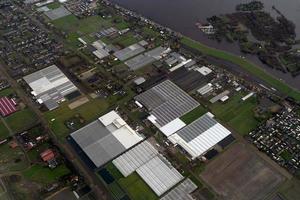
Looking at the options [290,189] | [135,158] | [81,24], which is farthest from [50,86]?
[290,189]

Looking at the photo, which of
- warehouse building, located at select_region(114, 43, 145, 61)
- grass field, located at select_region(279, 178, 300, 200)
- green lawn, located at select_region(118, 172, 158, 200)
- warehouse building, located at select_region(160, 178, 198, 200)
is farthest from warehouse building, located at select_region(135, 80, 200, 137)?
grass field, located at select_region(279, 178, 300, 200)

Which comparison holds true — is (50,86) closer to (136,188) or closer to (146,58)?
(146,58)

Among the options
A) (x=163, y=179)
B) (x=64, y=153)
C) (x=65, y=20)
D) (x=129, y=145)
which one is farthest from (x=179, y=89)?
(x=65, y=20)

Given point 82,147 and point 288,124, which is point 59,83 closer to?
point 82,147

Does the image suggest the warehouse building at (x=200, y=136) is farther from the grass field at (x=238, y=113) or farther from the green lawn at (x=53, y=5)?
the green lawn at (x=53, y=5)

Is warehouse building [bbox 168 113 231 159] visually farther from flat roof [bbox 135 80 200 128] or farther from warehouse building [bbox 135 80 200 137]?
flat roof [bbox 135 80 200 128]
